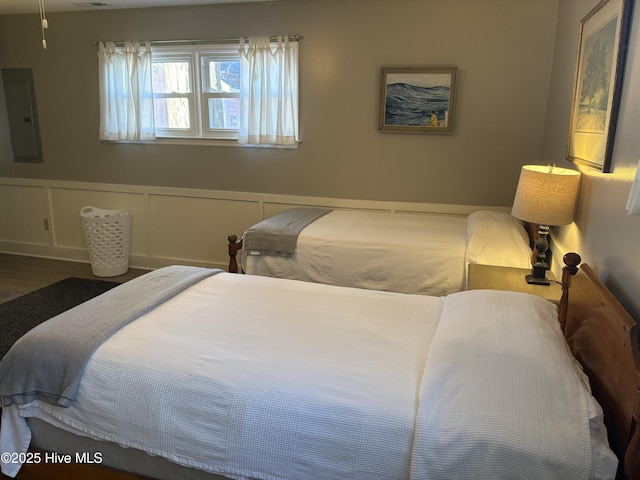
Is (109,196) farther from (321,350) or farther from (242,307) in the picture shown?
(321,350)

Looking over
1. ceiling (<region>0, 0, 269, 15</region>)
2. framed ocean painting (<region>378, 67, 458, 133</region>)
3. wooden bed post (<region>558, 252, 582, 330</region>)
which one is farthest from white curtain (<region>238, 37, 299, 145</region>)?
wooden bed post (<region>558, 252, 582, 330</region>)

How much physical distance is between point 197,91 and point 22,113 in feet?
6.56

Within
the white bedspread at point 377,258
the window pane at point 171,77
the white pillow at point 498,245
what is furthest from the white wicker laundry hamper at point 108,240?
the white pillow at point 498,245

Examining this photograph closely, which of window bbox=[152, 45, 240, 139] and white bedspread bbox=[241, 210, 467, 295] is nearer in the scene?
white bedspread bbox=[241, 210, 467, 295]

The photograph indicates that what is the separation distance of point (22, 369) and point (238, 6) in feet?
11.4

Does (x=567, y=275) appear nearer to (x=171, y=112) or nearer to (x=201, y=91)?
(x=201, y=91)

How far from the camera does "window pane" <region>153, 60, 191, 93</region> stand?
439 centimetres

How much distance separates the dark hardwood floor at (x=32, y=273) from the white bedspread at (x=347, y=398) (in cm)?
288

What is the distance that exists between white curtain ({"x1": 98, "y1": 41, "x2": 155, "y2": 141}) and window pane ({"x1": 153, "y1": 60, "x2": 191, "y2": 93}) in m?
0.10

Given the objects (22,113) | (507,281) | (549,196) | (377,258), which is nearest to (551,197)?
(549,196)

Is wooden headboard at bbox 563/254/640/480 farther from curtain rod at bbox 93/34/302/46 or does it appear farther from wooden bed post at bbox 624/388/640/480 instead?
curtain rod at bbox 93/34/302/46

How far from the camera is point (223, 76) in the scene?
4289 mm

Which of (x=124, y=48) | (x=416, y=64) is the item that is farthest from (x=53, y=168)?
(x=416, y=64)

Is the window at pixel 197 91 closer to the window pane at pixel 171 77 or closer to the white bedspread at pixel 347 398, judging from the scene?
the window pane at pixel 171 77
